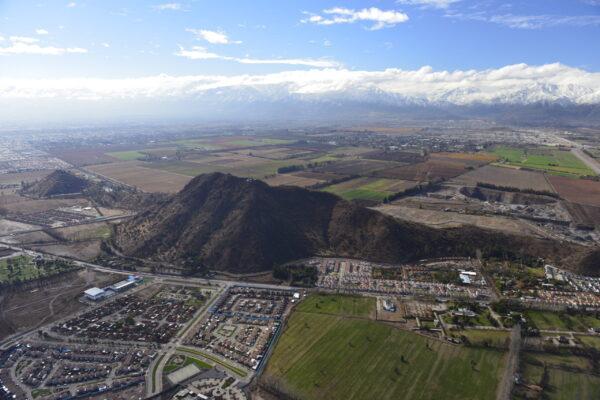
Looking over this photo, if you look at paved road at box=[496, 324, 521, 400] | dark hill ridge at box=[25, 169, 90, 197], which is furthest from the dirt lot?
dark hill ridge at box=[25, 169, 90, 197]

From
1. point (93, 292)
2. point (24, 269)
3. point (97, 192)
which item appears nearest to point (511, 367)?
point (93, 292)

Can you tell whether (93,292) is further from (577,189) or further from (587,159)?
(587,159)

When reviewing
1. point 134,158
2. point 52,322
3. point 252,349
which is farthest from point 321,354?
point 134,158

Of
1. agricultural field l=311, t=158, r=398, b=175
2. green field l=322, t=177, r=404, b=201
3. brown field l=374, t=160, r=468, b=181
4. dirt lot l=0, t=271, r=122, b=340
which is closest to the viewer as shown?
dirt lot l=0, t=271, r=122, b=340

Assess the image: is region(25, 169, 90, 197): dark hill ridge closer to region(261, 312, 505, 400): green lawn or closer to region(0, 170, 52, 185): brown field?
region(0, 170, 52, 185): brown field

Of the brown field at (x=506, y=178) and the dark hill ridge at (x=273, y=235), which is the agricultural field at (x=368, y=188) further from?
the dark hill ridge at (x=273, y=235)

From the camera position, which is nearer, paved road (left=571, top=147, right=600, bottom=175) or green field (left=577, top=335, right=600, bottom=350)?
green field (left=577, top=335, right=600, bottom=350)

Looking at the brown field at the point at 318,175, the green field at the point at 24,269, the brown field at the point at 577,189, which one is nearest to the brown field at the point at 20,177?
the green field at the point at 24,269
